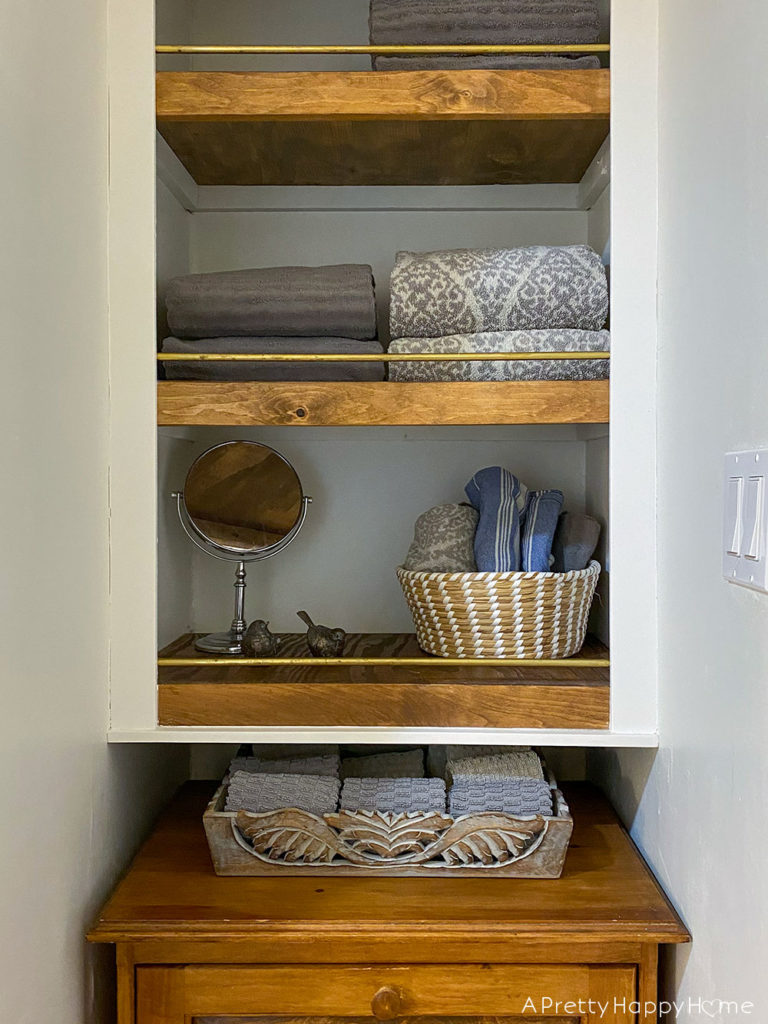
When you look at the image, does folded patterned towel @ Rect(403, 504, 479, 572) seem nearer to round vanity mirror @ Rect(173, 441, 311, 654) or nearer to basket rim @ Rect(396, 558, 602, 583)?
basket rim @ Rect(396, 558, 602, 583)

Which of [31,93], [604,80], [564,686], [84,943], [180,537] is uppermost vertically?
[604,80]

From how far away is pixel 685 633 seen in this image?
1.03 metres

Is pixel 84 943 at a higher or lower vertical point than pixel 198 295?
lower

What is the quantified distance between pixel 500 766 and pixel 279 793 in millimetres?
282

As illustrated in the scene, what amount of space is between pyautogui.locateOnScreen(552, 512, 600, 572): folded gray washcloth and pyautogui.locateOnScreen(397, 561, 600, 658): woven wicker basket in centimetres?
5

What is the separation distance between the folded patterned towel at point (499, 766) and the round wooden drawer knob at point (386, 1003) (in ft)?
0.85

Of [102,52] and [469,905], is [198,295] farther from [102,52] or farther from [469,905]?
[469,905]

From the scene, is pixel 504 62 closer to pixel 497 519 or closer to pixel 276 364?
pixel 276 364

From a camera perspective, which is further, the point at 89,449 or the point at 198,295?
the point at 198,295

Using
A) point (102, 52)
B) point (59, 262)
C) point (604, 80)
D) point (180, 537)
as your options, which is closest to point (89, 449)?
point (59, 262)

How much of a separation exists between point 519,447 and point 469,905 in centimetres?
72

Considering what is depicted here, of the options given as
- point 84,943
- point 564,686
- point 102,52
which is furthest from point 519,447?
point 84,943

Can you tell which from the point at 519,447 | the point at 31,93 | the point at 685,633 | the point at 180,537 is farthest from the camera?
the point at 519,447

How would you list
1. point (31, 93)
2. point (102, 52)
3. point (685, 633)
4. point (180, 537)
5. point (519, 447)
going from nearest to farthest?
point (31, 93) < point (685, 633) < point (102, 52) < point (180, 537) < point (519, 447)
